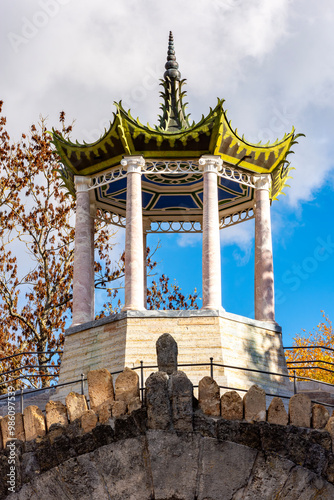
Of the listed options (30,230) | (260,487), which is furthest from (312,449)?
(30,230)

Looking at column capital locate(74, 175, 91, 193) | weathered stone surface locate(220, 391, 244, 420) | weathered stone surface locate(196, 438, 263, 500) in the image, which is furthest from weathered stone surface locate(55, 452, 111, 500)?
column capital locate(74, 175, 91, 193)

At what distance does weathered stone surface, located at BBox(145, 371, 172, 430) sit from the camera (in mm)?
14961

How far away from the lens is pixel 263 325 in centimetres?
2328

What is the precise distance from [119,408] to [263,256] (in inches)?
404

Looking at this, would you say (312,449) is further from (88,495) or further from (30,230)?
(30,230)

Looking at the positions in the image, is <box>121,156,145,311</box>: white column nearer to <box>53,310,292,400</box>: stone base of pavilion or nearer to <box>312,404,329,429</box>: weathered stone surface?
<box>53,310,292,400</box>: stone base of pavilion

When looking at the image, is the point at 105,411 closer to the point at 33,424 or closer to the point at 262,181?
the point at 33,424

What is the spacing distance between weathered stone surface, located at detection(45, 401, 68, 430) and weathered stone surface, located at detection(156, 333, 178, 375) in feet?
5.80

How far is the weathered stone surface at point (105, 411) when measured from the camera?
15234 millimetres

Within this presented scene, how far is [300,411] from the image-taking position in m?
15.3

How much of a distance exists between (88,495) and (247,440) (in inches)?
105

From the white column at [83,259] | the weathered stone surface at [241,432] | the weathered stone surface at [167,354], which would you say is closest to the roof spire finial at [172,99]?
the white column at [83,259]

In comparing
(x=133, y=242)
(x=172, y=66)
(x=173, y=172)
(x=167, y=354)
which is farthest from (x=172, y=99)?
(x=167, y=354)

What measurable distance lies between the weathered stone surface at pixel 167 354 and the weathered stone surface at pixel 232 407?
98 centimetres
